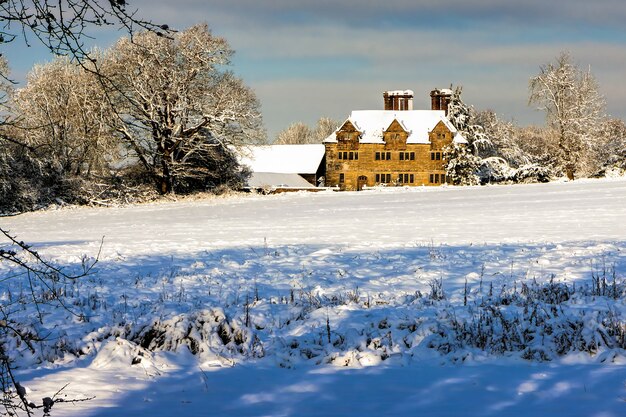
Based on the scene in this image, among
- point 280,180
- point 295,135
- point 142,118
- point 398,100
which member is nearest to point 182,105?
point 142,118

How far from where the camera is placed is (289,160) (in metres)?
77.9

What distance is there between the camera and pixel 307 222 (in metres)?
28.3

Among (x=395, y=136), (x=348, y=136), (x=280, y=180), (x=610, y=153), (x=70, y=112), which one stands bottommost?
(x=280, y=180)

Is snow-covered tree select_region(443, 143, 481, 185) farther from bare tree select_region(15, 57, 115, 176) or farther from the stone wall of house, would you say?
bare tree select_region(15, 57, 115, 176)

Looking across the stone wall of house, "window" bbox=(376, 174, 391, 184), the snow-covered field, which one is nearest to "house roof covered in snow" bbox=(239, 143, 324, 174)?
the stone wall of house

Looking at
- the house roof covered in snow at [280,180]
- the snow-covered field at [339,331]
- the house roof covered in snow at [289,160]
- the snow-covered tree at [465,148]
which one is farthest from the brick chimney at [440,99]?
the snow-covered field at [339,331]

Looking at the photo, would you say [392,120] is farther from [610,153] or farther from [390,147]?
[610,153]

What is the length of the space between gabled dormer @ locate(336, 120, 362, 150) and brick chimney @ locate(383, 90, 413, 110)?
7.09 m

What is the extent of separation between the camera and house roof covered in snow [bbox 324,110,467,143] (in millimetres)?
72938

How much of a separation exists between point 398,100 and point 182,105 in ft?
138

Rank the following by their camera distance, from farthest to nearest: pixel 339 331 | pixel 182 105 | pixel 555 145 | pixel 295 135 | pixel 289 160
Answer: pixel 295 135, pixel 289 160, pixel 555 145, pixel 182 105, pixel 339 331

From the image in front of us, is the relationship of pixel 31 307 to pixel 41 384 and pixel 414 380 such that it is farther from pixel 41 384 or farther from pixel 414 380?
pixel 414 380

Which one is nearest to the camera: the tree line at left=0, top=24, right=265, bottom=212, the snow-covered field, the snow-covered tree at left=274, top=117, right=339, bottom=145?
the snow-covered field

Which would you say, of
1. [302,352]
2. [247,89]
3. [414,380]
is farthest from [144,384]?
[247,89]
